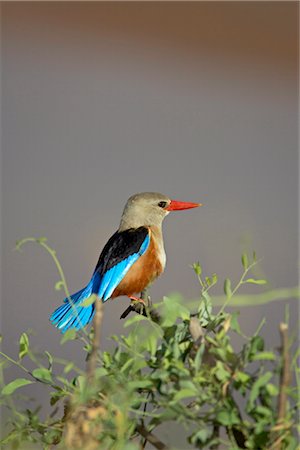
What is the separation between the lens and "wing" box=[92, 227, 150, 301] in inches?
52.1

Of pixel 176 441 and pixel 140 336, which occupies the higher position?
pixel 140 336

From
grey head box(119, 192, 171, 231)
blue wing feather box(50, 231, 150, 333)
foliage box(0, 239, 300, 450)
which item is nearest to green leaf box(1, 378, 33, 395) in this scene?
foliage box(0, 239, 300, 450)

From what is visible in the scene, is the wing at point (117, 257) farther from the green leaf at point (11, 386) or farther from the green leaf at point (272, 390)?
the green leaf at point (272, 390)

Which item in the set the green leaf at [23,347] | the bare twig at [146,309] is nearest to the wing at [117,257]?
the bare twig at [146,309]

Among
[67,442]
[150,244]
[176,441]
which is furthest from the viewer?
[150,244]

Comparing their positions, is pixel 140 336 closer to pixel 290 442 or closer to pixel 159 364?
pixel 159 364

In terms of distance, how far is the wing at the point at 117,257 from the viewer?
132 cm

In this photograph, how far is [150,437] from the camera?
0.53 m

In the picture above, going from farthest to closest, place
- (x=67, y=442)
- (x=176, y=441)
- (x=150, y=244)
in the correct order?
(x=150, y=244), (x=176, y=441), (x=67, y=442)

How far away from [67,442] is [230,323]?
0.45ft

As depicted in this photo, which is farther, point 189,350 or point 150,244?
point 150,244

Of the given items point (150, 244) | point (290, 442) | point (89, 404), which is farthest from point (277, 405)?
point (150, 244)

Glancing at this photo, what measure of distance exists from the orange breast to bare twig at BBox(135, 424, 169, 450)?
0.88 m

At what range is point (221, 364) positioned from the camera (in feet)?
1.60
